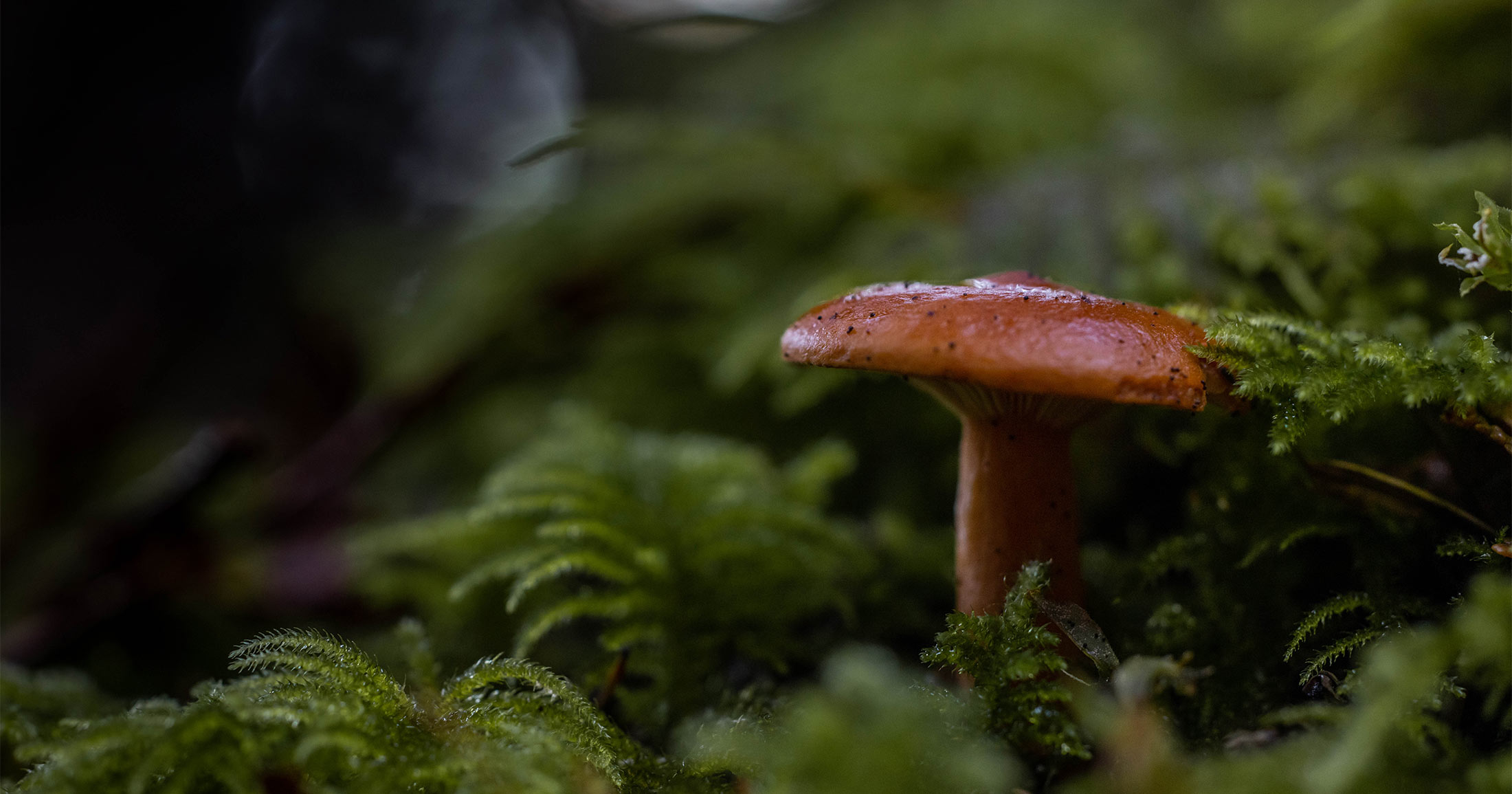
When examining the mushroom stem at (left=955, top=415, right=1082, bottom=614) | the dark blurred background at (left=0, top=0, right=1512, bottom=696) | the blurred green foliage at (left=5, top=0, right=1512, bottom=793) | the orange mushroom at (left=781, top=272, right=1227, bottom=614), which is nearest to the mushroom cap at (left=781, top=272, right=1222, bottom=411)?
the orange mushroom at (left=781, top=272, right=1227, bottom=614)

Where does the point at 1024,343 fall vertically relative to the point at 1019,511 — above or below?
above

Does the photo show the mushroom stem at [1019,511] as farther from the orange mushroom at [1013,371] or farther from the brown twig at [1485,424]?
the brown twig at [1485,424]

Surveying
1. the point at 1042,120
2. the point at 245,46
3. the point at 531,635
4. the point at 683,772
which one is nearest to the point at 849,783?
the point at 683,772

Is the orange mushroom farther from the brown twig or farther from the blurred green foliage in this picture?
the brown twig

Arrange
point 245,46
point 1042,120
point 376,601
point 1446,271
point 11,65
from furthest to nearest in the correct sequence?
point 245,46 → point 11,65 → point 1042,120 → point 376,601 → point 1446,271

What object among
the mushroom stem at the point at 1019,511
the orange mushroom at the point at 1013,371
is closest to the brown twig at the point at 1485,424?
the orange mushroom at the point at 1013,371

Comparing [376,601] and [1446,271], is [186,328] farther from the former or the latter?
[1446,271]

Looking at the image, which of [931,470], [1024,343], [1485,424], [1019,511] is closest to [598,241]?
[931,470]

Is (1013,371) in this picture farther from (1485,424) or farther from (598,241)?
(598,241)
